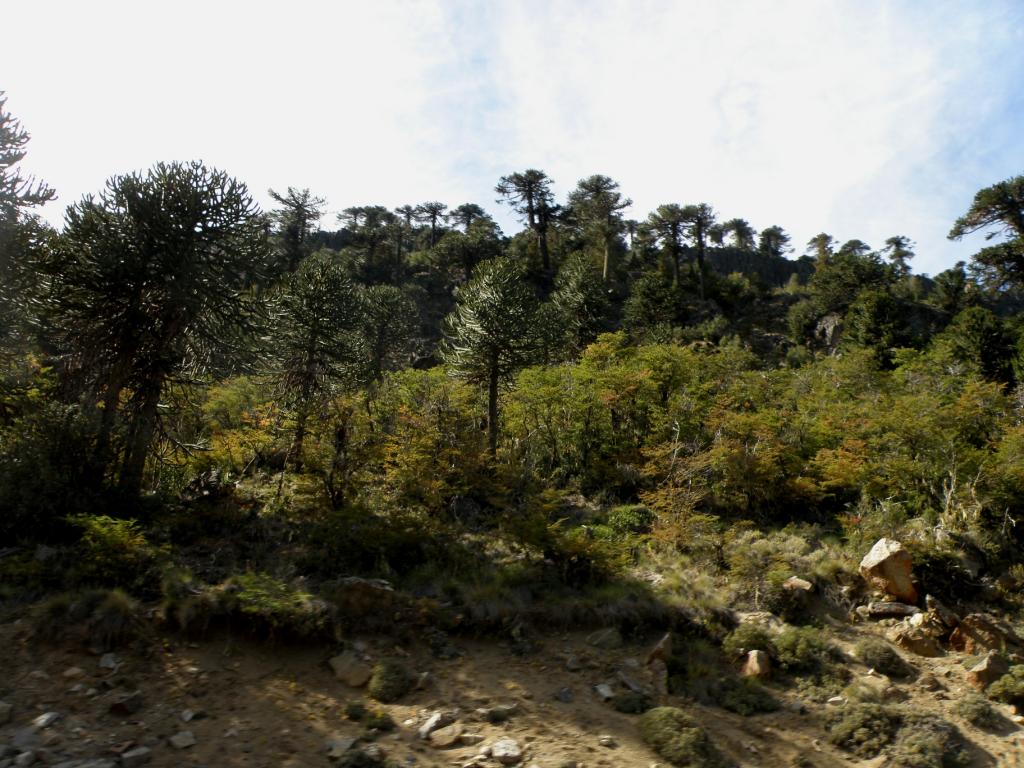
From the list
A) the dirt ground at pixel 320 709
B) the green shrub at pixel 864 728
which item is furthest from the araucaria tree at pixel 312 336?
the green shrub at pixel 864 728

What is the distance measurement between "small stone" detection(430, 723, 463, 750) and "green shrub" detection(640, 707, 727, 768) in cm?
247

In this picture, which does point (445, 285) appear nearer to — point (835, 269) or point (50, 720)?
point (835, 269)

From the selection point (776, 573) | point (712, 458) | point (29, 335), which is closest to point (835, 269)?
point (712, 458)

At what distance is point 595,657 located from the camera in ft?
34.3

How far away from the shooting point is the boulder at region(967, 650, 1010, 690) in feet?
34.2

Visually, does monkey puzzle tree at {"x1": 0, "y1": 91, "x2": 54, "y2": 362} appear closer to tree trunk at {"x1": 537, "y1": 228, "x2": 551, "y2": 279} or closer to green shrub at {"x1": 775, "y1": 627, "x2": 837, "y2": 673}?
green shrub at {"x1": 775, "y1": 627, "x2": 837, "y2": 673}

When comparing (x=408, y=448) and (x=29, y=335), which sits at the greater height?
(x=29, y=335)

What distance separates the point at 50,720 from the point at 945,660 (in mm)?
13788

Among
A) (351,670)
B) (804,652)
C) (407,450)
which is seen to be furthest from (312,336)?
(804,652)

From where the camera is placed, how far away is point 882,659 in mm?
10898

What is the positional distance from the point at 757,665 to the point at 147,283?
14557mm

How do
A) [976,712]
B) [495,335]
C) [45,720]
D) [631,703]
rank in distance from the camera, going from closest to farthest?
[45,720], [631,703], [976,712], [495,335]

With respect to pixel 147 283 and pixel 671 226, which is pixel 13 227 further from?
pixel 671 226

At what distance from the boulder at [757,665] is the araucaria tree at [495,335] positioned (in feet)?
37.6
